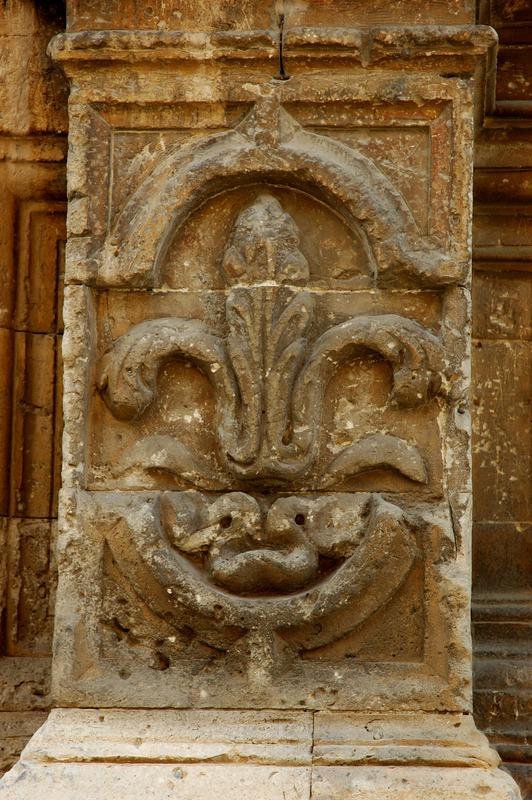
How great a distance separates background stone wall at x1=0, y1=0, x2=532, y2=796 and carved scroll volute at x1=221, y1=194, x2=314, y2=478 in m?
0.85

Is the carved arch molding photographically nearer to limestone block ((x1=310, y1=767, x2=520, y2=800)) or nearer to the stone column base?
the stone column base

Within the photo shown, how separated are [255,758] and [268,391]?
34.0 inches

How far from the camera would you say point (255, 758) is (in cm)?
275

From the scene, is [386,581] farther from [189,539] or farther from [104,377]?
[104,377]

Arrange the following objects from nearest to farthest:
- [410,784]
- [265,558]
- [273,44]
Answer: [410,784]
[265,558]
[273,44]

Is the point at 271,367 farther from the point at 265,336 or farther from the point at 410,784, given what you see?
the point at 410,784

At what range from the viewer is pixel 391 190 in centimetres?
301

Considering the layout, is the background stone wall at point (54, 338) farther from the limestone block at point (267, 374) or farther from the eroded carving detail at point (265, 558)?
the eroded carving detail at point (265, 558)

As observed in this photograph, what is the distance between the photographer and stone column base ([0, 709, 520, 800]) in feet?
8.71

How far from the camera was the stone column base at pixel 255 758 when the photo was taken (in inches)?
105

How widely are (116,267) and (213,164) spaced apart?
0.36 metres

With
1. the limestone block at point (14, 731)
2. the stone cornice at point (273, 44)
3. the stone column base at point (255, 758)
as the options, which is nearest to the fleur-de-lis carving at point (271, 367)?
the stone cornice at point (273, 44)

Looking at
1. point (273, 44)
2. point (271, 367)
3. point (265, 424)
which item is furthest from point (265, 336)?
point (273, 44)

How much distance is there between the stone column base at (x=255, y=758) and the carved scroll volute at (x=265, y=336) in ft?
1.99
